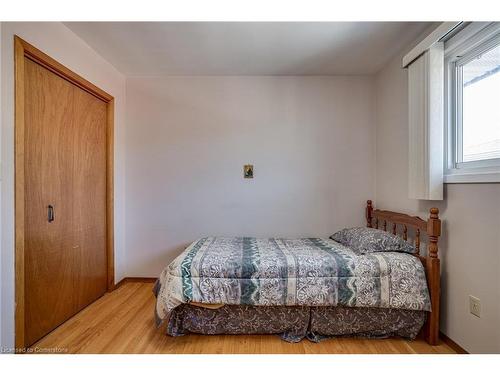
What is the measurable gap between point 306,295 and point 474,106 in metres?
1.74

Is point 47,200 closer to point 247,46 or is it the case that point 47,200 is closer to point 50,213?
point 50,213

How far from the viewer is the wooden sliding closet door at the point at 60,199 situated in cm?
175

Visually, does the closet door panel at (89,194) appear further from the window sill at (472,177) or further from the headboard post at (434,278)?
the window sill at (472,177)

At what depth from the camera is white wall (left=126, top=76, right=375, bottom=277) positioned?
2957mm

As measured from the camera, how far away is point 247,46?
2301 millimetres

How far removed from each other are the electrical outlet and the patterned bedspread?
23 centimetres

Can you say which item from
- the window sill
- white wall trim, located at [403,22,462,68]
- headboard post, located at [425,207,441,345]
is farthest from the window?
headboard post, located at [425,207,441,345]

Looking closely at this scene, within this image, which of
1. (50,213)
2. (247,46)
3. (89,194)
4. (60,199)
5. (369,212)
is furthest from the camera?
(369,212)

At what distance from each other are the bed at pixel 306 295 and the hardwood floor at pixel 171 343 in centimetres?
5

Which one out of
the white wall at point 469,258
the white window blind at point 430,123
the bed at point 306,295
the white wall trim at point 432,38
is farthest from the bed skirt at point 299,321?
the white wall trim at point 432,38

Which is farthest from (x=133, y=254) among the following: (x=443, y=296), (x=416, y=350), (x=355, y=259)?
(x=443, y=296)

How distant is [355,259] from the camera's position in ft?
6.21

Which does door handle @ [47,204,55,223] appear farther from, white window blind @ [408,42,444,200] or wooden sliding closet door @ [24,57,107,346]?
white window blind @ [408,42,444,200]

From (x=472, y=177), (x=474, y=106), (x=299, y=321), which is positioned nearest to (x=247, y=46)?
(x=474, y=106)
